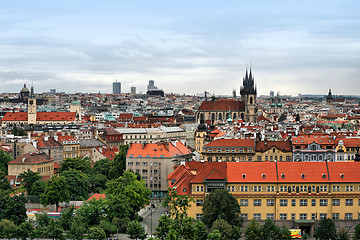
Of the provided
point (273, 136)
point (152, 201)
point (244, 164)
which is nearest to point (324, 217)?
point (244, 164)

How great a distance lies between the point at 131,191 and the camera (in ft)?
224

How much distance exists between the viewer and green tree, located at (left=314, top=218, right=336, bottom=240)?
56156 millimetres

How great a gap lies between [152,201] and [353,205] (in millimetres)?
28856

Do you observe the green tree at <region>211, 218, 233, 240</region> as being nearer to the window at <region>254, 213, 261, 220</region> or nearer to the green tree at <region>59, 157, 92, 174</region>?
the window at <region>254, 213, 261, 220</region>

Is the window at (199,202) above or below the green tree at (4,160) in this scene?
below

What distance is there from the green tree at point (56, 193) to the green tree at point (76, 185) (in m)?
3.74

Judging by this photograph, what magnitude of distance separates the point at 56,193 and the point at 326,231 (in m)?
29.9

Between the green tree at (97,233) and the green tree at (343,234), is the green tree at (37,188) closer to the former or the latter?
the green tree at (97,233)

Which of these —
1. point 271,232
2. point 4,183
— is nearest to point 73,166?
point 4,183

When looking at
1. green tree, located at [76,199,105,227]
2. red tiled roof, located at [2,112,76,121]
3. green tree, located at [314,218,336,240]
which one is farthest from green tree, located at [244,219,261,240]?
red tiled roof, located at [2,112,76,121]

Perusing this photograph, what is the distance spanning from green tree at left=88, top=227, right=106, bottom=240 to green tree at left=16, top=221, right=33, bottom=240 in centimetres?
587

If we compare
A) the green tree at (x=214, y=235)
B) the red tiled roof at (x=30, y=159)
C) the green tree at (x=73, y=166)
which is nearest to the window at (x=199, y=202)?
the green tree at (x=214, y=235)

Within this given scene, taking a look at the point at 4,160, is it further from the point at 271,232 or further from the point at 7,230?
the point at 271,232

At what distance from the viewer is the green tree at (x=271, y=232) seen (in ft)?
181
